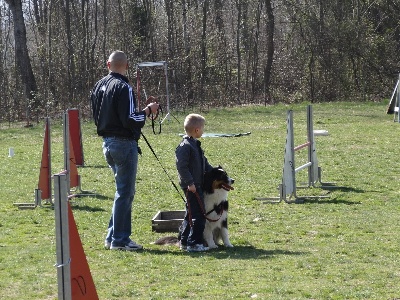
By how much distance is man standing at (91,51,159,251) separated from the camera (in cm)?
834

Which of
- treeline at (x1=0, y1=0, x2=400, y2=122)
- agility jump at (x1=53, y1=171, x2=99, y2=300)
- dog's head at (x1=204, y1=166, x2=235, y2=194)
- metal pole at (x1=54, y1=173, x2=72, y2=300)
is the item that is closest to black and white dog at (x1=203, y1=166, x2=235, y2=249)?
dog's head at (x1=204, y1=166, x2=235, y2=194)

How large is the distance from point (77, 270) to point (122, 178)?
124 inches

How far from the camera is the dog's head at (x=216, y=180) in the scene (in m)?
8.65

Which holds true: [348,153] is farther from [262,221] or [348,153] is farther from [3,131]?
[3,131]

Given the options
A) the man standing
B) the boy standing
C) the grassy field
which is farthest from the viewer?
the boy standing

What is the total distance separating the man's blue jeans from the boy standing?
461 millimetres

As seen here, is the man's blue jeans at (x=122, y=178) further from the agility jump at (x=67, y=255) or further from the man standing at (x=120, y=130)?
the agility jump at (x=67, y=255)

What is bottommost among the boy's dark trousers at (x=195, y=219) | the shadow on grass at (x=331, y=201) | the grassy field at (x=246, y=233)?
the shadow on grass at (x=331, y=201)

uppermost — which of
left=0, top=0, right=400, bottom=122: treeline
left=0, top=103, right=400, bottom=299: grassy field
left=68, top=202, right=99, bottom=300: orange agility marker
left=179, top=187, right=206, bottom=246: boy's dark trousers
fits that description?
left=0, top=0, right=400, bottom=122: treeline

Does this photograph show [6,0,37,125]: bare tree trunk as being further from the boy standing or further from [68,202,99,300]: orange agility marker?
[68,202,99,300]: orange agility marker

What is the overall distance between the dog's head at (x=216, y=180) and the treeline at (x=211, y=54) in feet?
71.8

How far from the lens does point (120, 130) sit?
27.6 feet

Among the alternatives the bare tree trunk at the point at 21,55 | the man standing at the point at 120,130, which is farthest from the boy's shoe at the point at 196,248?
the bare tree trunk at the point at 21,55

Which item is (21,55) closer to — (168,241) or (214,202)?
(168,241)
